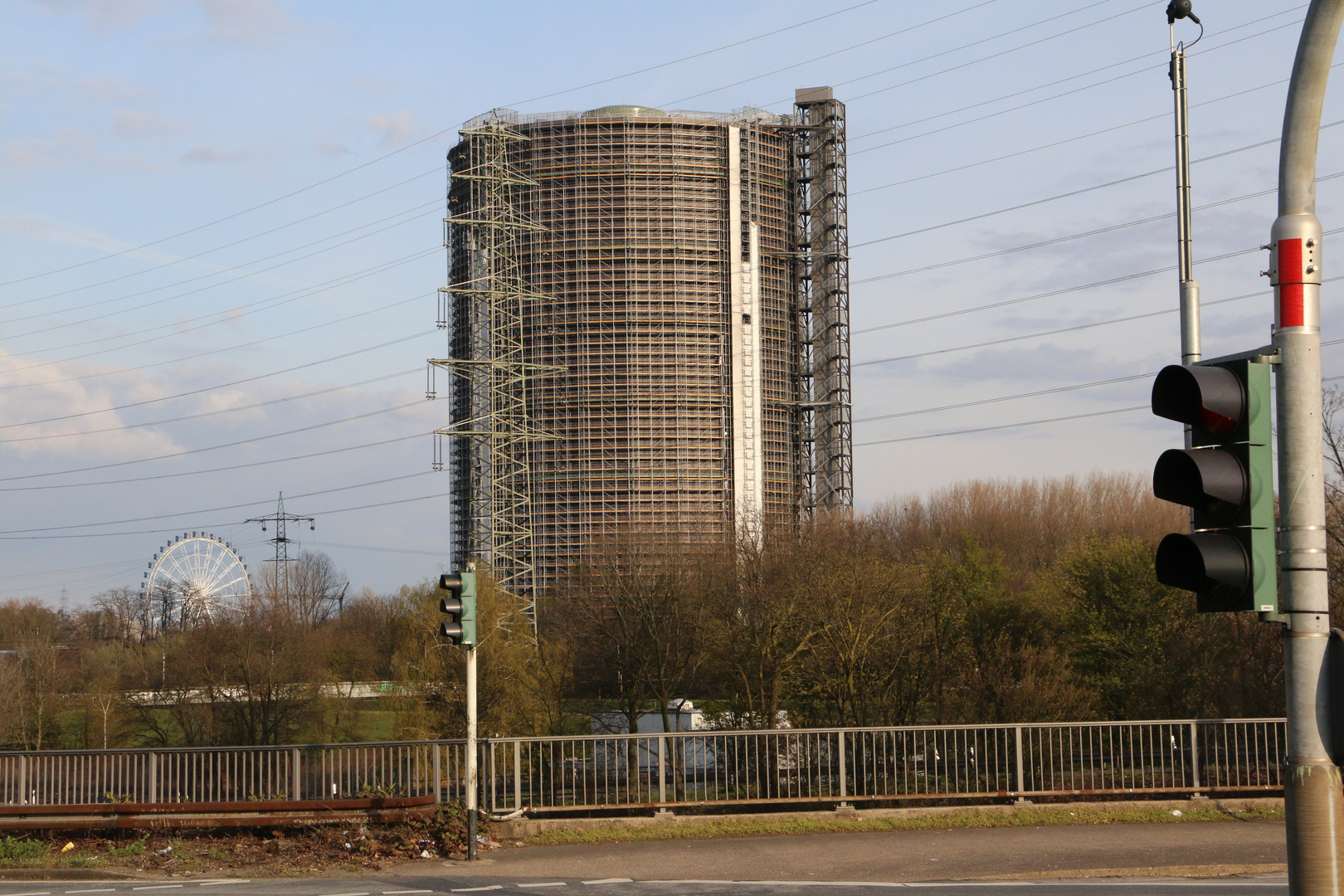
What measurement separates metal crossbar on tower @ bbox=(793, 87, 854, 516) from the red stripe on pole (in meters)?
80.5

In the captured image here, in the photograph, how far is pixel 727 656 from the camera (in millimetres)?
35656

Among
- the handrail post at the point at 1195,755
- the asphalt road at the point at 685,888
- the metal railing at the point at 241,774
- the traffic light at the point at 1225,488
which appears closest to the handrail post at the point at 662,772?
the metal railing at the point at 241,774

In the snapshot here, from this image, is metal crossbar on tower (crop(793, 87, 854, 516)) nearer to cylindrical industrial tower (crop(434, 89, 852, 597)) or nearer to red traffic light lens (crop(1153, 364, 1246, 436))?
cylindrical industrial tower (crop(434, 89, 852, 597))

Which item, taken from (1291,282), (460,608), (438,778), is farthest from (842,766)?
(1291,282)

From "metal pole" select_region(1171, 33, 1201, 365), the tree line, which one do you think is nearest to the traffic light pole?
"metal pole" select_region(1171, 33, 1201, 365)

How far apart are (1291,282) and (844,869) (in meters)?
9.90

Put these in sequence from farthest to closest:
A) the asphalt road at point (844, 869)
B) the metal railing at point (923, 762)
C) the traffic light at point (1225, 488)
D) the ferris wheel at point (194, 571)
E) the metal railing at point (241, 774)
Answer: the ferris wheel at point (194, 571) → the metal railing at point (923, 762) → the metal railing at point (241, 774) → the asphalt road at point (844, 869) → the traffic light at point (1225, 488)

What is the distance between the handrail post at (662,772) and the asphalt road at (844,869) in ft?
3.66

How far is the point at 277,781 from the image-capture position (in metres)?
16.4

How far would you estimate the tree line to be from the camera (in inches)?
1164

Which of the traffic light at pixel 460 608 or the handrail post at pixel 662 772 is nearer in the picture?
the traffic light at pixel 460 608

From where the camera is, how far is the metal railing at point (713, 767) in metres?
16.2

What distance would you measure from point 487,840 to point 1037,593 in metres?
27.9

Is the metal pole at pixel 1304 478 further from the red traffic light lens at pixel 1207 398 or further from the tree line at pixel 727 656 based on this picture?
the tree line at pixel 727 656
